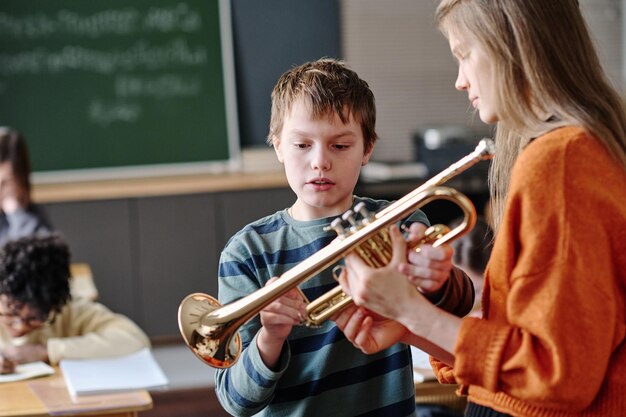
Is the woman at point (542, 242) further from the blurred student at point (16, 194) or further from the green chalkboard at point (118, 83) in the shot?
the green chalkboard at point (118, 83)

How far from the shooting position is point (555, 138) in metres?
1.11

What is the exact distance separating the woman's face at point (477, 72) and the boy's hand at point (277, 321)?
36 centimetres

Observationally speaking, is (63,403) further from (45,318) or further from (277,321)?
(277,321)

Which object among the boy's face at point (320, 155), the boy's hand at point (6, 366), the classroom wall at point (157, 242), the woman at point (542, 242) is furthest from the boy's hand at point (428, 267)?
the classroom wall at point (157, 242)

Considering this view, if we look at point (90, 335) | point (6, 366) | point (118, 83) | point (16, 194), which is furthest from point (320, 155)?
point (118, 83)

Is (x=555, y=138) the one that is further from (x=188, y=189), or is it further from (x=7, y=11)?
(x=7, y=11)

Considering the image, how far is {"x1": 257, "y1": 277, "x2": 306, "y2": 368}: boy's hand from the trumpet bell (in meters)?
0.06

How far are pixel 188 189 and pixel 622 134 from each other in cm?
386

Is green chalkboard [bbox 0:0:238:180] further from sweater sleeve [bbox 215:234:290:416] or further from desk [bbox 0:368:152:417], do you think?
sweater sleeve [bbox 215:234:290:416]

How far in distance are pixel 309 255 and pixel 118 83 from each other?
3.84m

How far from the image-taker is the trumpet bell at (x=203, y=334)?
1.34 metres

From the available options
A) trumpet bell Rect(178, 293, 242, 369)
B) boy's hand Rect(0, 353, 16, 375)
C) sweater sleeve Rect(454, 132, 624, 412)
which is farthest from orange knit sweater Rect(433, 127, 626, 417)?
boy's hand Rect(0, 353, 16, 375)

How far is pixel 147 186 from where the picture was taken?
193 inches

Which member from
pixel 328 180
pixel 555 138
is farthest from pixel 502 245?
pixel 328 180
